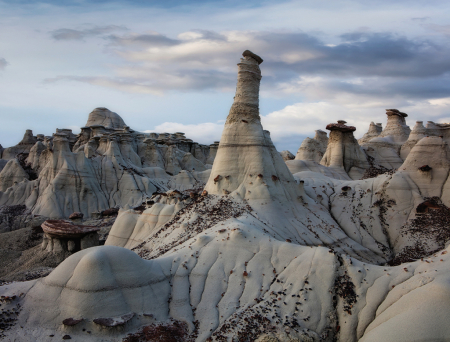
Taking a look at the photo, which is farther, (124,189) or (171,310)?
(124,189)

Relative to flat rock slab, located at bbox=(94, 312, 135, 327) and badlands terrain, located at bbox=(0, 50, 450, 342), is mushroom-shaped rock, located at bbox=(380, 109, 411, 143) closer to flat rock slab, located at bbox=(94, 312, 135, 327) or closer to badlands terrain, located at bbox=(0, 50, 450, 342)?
badlands terrain, located at bbox=(0, 50, 450, 342)

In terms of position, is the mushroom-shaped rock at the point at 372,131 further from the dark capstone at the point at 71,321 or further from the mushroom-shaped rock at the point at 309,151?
the dark capstone at the point at 71,321

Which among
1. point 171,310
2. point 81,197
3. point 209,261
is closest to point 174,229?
point 209,261

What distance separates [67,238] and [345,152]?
78.7 ft

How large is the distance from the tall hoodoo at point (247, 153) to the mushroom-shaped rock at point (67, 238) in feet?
25.8

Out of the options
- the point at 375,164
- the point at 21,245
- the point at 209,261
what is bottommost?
the point at 21,245

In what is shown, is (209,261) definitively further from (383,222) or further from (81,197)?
(81,197)

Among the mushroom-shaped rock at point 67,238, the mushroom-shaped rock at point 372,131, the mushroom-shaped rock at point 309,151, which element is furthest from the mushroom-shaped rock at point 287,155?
the mushroom-shaped rock at point 67,238

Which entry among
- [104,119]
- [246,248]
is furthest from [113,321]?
[104,119]

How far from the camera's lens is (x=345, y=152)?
115 ft

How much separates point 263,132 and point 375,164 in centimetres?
1894

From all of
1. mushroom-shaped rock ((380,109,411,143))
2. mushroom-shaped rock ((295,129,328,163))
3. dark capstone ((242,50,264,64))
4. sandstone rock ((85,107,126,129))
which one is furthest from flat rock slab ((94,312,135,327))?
sandstone rock ((85,107,126,129))

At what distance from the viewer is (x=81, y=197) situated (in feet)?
129

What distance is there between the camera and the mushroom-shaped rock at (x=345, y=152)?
34.5 m
